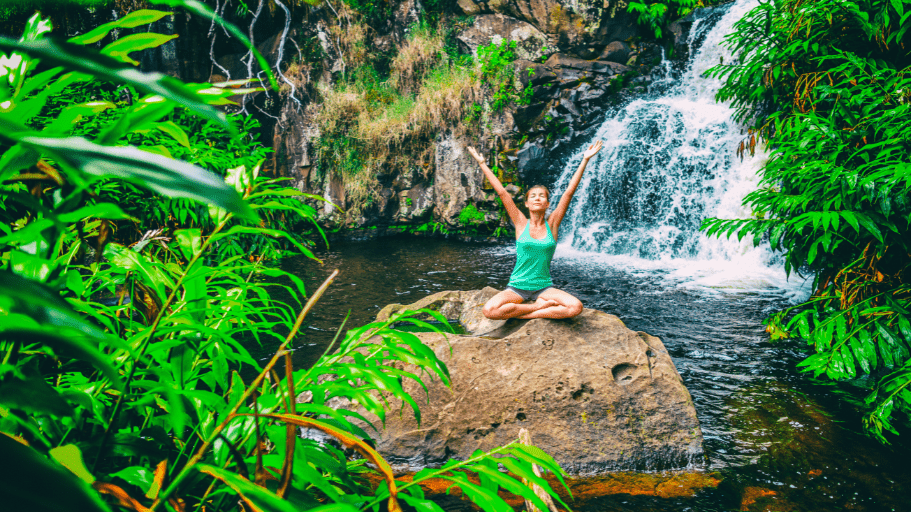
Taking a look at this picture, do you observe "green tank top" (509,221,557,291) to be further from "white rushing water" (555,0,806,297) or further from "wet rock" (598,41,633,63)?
"wet rock" (598,41,633,63)

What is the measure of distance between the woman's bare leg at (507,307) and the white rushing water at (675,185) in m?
4.23

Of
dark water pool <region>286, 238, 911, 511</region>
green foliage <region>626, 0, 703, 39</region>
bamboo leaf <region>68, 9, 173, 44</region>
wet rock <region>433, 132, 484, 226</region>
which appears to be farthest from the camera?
wet rock <region>433, 132, 484, 226</region>

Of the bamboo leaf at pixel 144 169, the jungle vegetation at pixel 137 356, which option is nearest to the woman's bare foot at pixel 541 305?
the jungle vegetation at pixel 137 356

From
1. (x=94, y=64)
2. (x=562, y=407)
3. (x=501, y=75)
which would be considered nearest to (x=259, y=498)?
(x=94, y=64)

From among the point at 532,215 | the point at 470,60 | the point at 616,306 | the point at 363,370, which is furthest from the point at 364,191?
the point at 363,370

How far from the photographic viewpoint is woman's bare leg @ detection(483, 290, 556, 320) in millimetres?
3879

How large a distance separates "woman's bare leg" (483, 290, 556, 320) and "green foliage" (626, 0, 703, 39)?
33.7ft

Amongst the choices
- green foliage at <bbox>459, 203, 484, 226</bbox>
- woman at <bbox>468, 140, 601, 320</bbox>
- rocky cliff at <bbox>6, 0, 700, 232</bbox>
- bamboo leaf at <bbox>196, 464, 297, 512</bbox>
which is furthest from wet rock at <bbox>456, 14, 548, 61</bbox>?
bamboo leaf at <bbox>196, 464, 297, 512</bbox>

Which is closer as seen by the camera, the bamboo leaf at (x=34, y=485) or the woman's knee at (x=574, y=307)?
the bamboo leaf at (x=34, y=485)

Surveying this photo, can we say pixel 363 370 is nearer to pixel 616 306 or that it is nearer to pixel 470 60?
pixel 616 306

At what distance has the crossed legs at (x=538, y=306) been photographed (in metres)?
3.67

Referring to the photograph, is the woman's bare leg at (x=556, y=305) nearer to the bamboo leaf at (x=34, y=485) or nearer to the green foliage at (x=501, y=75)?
the bamboo leaf at (x=34, y=485)

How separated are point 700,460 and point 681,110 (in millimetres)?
9069

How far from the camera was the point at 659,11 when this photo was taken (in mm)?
11141
